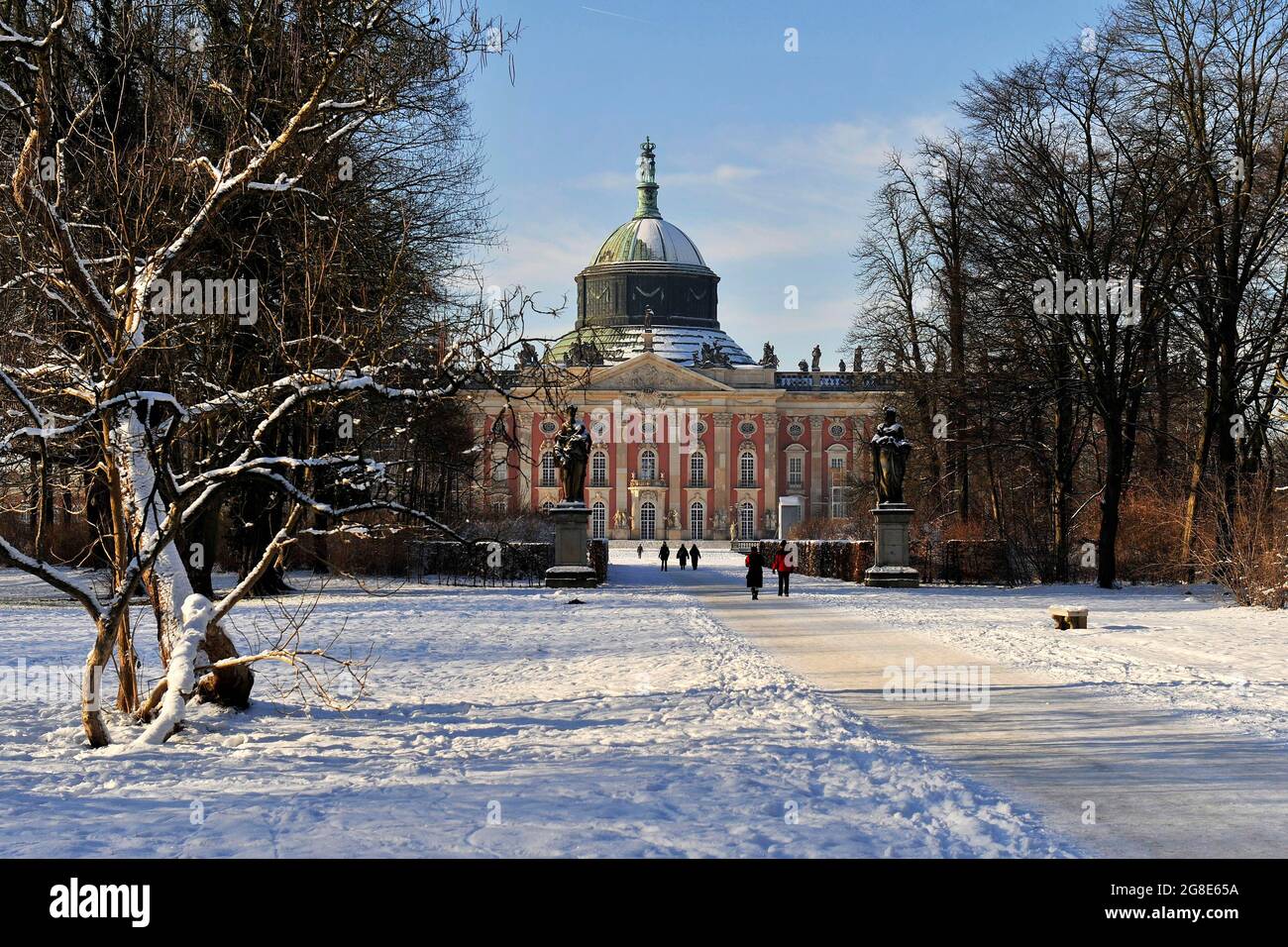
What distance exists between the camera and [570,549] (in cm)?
2962

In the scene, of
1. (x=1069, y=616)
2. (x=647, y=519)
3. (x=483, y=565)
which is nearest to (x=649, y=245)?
(x=647, y=519)

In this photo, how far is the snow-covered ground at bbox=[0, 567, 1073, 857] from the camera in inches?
242

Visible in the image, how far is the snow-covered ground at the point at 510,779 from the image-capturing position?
6.13 metres

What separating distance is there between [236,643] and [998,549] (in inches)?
810

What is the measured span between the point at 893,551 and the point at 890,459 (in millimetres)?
2121

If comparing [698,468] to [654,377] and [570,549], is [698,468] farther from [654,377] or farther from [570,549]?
[570,549]

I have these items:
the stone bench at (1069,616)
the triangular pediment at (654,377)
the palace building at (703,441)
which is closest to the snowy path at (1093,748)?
the stone bench at (1069,616)

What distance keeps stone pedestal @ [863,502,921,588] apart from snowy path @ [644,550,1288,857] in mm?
13693

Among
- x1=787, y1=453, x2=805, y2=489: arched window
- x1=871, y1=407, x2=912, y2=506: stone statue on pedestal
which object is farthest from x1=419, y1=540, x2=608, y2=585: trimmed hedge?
x1=787, y1=453, x2=805, y2=489: arched window

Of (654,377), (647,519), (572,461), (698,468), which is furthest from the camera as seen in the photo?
(698,468)

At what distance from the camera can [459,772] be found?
7.71 metres

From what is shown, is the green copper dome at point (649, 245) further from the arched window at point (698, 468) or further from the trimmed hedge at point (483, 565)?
the trimmed hedge at point (483, 565)
